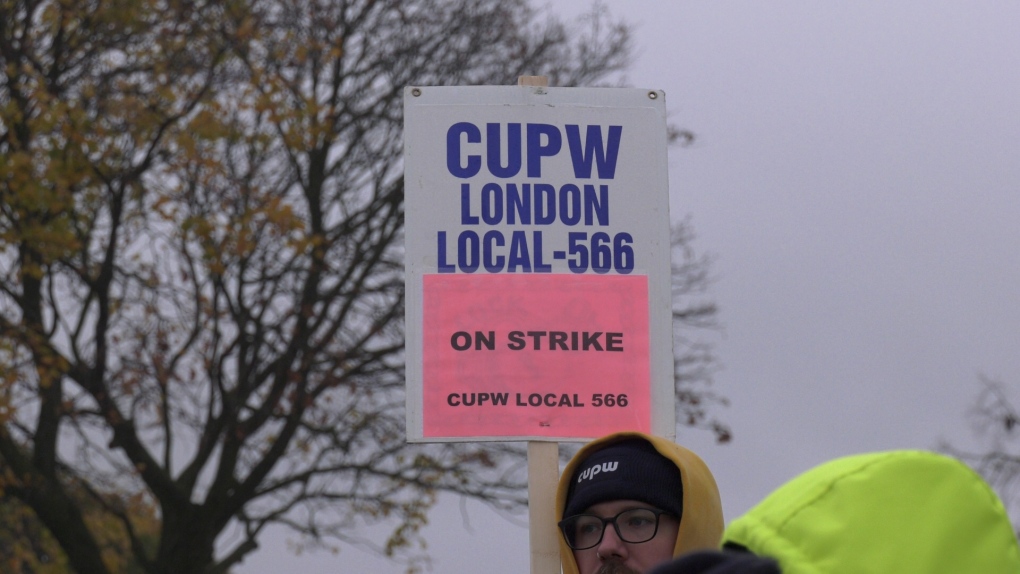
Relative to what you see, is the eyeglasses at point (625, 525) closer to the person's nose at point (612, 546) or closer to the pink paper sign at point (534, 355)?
the person's nose at point (612, 546)

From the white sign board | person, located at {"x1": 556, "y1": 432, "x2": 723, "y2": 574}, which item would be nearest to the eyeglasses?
person, located at {"x1": 556, "y1": 432, "x2": 723, "y2": 574}

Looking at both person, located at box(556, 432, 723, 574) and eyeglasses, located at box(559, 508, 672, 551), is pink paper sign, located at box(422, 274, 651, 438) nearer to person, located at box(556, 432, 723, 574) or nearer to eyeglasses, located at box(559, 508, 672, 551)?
person, located at box(556, 432, 723, 574)

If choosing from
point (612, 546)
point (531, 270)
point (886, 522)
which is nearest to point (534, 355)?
point (531, 270)

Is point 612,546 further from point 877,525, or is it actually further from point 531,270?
point 877,525

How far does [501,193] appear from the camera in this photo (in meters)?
3.65

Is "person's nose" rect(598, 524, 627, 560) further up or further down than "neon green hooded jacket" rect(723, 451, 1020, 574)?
further up

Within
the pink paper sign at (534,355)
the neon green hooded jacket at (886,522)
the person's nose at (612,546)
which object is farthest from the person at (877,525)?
the pink paper sign at (534,355)

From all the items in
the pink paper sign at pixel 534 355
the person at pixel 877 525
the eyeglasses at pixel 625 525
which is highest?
the pink paper sign at pixel 534 355

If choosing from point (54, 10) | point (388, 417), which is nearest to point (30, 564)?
point (388, 417)

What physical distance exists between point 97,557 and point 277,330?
245 centimetres

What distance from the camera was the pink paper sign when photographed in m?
3.54

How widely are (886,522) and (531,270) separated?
232 cm

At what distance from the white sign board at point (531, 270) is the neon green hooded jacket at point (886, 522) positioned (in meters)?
2.17

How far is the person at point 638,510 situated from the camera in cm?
318
